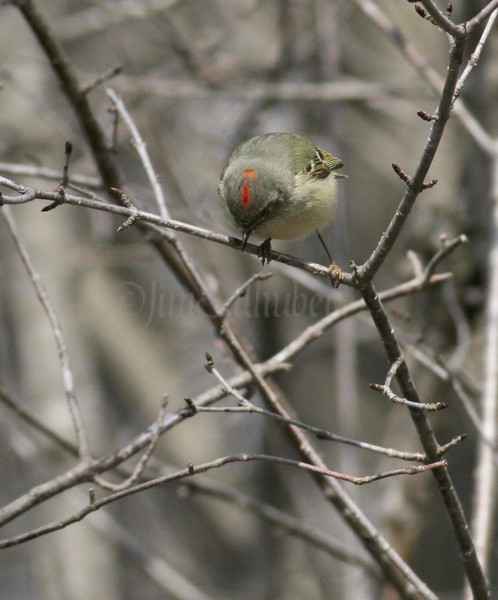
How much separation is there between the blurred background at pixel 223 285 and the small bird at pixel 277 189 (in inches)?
47.4

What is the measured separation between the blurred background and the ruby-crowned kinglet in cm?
120

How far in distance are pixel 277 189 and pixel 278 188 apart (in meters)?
0.01

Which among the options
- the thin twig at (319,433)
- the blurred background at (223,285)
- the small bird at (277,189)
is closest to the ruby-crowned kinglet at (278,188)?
the small bird at (277,189)

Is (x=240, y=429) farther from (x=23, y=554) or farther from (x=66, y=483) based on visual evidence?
(x=66, y=483)

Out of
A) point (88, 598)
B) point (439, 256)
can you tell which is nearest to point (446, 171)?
point (439, 256)

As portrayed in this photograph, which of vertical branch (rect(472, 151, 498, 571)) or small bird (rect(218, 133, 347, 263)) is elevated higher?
small bird (rect(218, 133, 347, 263))

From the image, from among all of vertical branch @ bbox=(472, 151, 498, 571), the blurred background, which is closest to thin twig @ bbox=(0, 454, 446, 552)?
vertical branch @ bbox=(472, 151, 498, 571)

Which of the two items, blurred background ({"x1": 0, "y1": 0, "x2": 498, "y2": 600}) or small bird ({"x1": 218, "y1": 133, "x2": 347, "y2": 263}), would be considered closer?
small bird ({"x1": 218, "y1": 133, "x2": 347, "y2": 263})

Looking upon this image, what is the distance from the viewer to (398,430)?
16.3 feet

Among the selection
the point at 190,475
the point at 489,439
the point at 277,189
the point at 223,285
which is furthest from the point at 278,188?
the point at 223,285

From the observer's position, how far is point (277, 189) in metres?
3.40

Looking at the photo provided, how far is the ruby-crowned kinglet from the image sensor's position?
10.6ft

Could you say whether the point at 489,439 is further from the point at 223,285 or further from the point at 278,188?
the point at 223,285

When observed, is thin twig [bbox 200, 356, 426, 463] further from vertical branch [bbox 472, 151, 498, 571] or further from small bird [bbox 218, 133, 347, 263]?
vertical branch [bbox 472, 151, 498, 571]
